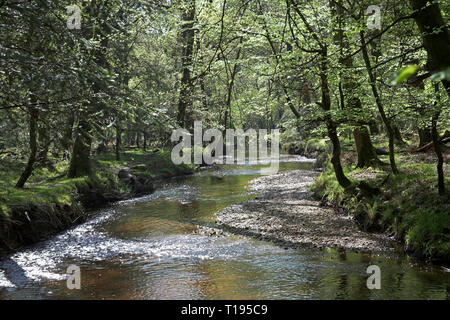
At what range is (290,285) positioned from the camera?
6.73m

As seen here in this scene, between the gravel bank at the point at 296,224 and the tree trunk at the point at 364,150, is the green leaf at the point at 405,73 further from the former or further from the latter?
the tree trunk at the point at 364,150

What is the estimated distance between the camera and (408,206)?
9312mm

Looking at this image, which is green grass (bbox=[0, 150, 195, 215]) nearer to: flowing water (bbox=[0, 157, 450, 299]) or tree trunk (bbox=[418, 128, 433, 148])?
flowing water (bbox=[0, 157, 450, 299])

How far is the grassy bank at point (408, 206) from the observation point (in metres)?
7.72

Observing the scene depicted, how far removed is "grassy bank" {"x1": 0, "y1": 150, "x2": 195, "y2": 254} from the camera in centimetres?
962

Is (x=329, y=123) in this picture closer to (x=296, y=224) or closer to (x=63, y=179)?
(x=296, y=224)

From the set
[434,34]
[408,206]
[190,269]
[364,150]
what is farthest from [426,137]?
[190,269]

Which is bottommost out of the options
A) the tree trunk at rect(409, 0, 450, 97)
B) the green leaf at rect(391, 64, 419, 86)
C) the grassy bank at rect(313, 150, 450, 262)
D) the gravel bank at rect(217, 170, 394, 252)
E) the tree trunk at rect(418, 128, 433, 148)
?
the gravel bank at rect(217, 170, 394, 252)

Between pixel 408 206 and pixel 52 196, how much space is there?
1106cm

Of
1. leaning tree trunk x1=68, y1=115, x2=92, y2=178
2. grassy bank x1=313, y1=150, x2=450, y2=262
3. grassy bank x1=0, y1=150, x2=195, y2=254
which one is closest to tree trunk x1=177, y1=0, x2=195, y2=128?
grassy bank x1=0, y1=150, x2=195, y2=254

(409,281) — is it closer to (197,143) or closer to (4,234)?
(4,234)

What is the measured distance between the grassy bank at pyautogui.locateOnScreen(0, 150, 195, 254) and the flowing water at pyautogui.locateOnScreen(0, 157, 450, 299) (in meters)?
0.55

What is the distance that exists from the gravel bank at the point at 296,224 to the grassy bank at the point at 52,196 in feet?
17.4

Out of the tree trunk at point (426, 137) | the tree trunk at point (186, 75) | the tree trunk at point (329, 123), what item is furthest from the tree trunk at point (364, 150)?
the tree trunk at point (186, 75)
